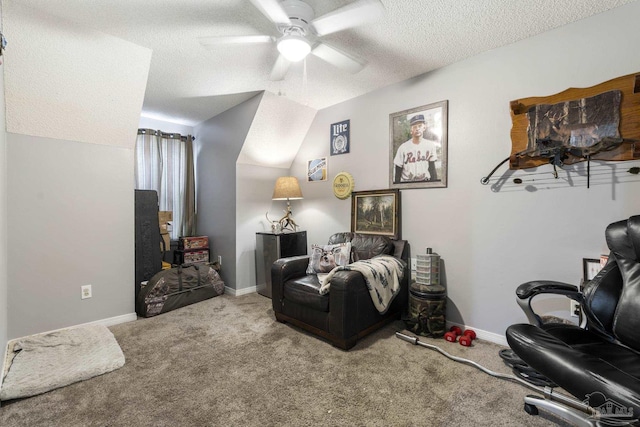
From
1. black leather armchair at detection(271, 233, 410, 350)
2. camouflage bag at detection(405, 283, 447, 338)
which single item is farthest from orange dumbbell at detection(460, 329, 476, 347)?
black leather armchair at detection(271, 233, 410, 350)

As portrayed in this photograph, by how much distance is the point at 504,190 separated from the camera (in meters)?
2.30

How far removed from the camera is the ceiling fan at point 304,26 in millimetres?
1541

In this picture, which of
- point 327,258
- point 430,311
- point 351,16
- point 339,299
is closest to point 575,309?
point 430,311

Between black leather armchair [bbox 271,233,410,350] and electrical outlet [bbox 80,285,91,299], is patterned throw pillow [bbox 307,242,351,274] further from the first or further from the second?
electrical outlet [bbox 80,285,91,299]

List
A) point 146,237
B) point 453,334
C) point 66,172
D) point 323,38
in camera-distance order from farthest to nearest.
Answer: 1. point 146,237
2. point 66,172
3. point 453,334
4. point 323,38

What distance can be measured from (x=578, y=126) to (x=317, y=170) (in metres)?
2.58

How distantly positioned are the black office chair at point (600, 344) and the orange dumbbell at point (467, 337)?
0.73 meters

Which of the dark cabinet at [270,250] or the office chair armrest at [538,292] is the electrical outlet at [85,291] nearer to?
the dark cabinet at [270,250]

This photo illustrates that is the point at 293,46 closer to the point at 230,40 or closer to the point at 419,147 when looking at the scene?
the point at 230,40

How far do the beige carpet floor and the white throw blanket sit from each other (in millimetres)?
344

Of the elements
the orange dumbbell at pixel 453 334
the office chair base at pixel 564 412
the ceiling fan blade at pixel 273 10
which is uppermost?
the ceiling fan blade at pixel 273 10

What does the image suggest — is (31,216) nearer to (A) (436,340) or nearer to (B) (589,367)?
(A) (436,340)

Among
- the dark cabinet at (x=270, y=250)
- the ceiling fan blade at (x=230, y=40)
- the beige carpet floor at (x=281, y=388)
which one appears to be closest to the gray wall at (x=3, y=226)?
the beige carpet floor at (x=281, y=388)

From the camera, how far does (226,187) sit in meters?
3.83
